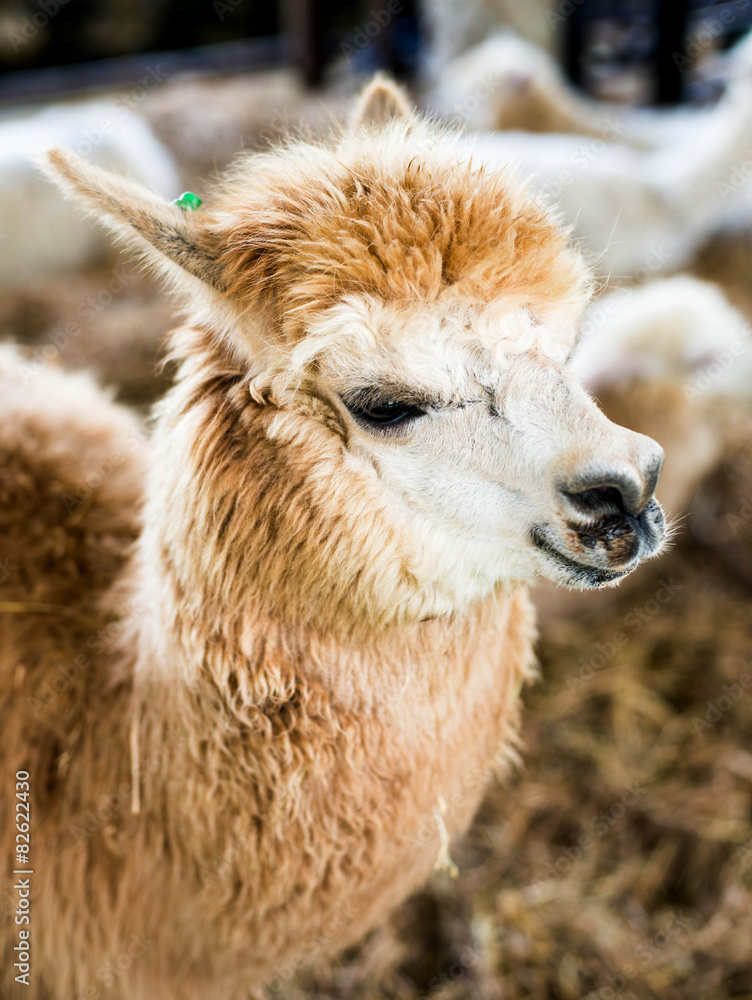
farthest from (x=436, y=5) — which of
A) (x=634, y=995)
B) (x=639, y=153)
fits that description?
(x=634, y=995)

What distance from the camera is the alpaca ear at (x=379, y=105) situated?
152 centimetres

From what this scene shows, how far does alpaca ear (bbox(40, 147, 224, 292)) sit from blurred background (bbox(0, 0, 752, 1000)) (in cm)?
18

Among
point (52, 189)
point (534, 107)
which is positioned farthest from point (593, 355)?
point (52, 189)

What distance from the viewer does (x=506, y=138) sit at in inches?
183

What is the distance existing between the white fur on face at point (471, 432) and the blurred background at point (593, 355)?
315mm

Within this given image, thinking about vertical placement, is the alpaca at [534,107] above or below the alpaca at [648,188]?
above

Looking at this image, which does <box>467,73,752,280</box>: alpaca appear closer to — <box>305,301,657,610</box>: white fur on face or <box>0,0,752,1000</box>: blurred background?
<box>0,0,752,1000</box>: blurred background

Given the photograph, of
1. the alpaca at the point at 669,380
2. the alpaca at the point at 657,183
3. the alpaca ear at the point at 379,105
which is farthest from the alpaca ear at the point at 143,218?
the alpaca at the point at 657,183

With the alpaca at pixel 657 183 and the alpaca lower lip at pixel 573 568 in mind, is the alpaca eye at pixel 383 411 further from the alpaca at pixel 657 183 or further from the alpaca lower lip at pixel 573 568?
the alpaca at pixel 657 183

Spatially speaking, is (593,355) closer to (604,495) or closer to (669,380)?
(669,380)

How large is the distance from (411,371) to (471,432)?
0.13 meters

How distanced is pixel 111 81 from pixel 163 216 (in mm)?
5744

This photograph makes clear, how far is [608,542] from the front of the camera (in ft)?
3.57

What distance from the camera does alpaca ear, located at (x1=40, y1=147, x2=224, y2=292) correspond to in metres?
1.05
